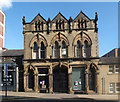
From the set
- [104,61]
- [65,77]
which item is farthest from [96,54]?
[65,77]

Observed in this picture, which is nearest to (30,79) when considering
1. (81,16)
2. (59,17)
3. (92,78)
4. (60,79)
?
(60,79)

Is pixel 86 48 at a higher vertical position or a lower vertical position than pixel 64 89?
higher

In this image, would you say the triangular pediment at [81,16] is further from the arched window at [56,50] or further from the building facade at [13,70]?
the building facade at [13,70]

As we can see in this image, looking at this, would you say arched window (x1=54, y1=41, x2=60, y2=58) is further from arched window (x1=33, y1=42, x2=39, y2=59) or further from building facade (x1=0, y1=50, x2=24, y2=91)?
building facade (x1=0, y1=50, x2=24, y2=91)

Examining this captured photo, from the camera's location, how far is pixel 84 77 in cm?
2844

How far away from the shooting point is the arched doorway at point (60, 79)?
29.0 m

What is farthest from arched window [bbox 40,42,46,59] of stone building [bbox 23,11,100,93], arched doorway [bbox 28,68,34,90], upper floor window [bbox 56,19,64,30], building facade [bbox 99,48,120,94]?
building facade [bbox 99,48,120,94]

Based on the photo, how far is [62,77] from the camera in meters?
29.1

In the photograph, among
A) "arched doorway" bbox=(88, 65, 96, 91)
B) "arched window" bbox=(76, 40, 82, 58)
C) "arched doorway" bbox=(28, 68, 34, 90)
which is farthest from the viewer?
"arched doorway" bbox=(28, 68, 34, 90)

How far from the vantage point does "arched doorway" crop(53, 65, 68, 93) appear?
29.0 metres

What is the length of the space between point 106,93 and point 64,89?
22.7 feet

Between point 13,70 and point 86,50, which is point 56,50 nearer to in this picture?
point 86,50

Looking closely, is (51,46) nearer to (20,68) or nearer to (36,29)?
(36,29)

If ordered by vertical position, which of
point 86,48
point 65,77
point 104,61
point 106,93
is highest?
point 86,48
